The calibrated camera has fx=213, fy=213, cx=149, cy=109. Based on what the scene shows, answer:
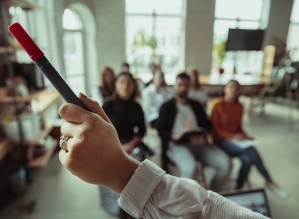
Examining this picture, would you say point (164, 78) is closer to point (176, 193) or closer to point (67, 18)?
point (67, 18)

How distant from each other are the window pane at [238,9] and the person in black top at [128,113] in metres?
0.39

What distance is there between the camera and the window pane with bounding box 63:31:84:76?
1.38ft

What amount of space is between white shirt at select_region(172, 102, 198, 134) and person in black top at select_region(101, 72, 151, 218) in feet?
0.95

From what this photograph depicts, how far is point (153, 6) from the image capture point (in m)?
0.43

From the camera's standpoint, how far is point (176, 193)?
22 cm

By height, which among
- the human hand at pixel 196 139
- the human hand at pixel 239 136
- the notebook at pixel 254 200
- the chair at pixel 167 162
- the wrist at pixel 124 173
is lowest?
the chair at pixel 167 162

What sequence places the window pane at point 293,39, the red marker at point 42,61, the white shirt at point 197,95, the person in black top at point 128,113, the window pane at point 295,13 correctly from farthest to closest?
the white shirt at point 197,95 → the person in black top at point 128,113 → the window pane at point 293,39 → the window pane at point 295,13 → the red marker at point 42,61

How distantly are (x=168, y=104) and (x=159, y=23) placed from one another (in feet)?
2.85

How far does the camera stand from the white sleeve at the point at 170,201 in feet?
0.71

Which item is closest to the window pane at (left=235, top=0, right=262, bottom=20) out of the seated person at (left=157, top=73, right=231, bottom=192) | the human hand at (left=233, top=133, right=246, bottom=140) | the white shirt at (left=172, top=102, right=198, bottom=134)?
the seated person at (left=157, top=73, right=231, bottom=192)

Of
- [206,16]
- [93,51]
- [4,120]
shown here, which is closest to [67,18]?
[93,51]

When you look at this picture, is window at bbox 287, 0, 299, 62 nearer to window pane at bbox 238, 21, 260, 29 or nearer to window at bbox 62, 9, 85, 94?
window pane at bbox 238, 21, 260, 29

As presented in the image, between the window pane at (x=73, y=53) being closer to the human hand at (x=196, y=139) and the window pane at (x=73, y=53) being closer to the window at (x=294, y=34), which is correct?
→ the window at (x=294, y=34)

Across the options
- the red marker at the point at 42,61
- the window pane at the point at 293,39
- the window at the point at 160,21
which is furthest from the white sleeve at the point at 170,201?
the window pane at the point at 293,39
